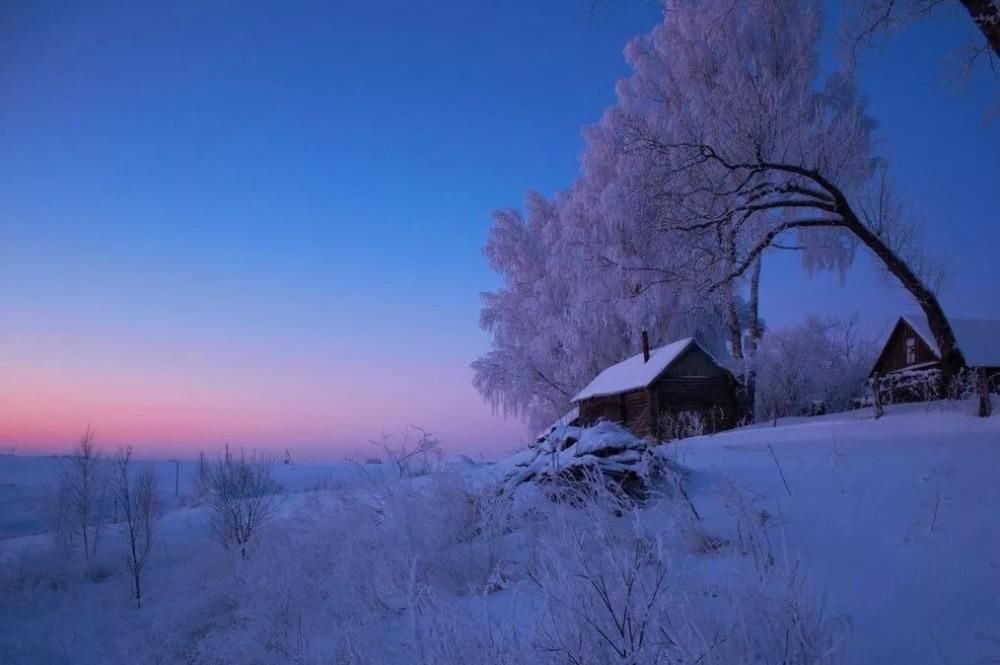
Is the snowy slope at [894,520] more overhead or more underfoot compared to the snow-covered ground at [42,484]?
more overhead

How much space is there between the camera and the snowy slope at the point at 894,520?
122 inches

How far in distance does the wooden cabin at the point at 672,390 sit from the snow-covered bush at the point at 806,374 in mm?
2900

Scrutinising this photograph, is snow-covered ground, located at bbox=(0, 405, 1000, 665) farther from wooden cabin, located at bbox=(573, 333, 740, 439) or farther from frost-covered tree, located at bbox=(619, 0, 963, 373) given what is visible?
wooden cabin, located at bbox=(573, 333, 740, 439)

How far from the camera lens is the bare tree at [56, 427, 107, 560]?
70.9ft

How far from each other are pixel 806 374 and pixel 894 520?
22.8 meters

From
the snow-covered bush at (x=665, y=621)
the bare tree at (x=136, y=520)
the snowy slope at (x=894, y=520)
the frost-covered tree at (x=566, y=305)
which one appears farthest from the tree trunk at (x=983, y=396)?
the bare tree at (x=136, y=520)

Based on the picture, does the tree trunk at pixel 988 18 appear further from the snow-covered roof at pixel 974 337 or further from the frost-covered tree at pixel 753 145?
the snow-covered roof at pixel 974 337

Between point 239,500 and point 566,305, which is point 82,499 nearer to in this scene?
point 239,500

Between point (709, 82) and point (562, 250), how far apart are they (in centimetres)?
778

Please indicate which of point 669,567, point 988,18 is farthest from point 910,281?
point 669,567

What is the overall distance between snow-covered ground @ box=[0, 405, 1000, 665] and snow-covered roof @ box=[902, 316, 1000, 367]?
15.2 metres

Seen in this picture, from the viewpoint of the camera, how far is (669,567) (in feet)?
9.04

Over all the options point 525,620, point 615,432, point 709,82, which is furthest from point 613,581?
point 709,82

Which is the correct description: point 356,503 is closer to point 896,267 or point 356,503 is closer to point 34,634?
point 896,267
